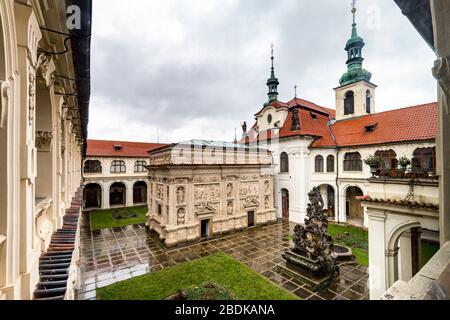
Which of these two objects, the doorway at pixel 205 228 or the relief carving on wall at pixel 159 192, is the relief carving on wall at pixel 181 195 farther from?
the doorway at pixel 205 228

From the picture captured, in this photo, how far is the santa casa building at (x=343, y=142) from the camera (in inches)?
587

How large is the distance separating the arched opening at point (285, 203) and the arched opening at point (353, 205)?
540 cm

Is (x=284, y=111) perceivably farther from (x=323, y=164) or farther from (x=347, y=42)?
(x=347, y=42)

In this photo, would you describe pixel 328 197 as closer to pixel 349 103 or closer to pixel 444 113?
pixel 349 103

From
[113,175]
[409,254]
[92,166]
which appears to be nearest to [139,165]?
[113,175]

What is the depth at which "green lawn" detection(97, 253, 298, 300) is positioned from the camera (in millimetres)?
8078

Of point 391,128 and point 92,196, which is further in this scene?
point 92,196

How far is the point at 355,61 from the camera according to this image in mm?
22141

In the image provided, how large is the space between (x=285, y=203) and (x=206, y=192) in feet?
31.1

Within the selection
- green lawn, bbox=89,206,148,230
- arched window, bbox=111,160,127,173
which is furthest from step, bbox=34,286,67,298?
arched window, bbox=111,160,127,173

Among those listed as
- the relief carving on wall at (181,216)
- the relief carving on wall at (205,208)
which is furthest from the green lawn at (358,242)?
the relief carving on wall at (181,216)

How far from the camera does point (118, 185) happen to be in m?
28.2

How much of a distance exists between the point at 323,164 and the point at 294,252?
34.1 ft
